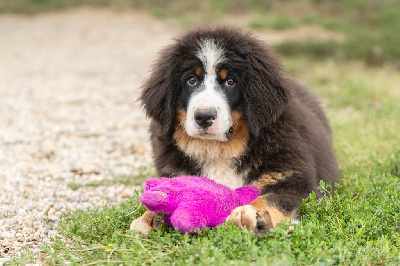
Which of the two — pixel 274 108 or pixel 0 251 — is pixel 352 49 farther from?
pixel 0 251

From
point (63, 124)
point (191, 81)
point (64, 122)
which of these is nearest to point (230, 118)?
point (191, 81)

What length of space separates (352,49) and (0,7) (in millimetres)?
19136

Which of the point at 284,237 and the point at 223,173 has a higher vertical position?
the point at 223,173

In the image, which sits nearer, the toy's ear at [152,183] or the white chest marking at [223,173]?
the toy's ear at [152,183]

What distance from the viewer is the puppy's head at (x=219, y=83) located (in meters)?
4.32

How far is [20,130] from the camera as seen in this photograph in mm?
8492

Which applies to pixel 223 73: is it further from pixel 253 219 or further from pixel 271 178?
pixel 253 219

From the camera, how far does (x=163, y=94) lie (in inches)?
181

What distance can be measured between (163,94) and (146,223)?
1.15 m

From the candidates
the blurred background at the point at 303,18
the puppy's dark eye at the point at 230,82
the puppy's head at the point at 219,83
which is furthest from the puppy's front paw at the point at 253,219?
the blurred background at the point at 303,18

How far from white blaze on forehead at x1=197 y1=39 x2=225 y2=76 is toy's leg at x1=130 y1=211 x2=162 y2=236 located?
4.14 feet

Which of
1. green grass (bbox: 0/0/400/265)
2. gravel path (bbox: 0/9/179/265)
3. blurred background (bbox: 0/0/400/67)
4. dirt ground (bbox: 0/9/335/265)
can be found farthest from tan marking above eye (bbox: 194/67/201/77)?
blurred background (bbox: 0/0/400/67)

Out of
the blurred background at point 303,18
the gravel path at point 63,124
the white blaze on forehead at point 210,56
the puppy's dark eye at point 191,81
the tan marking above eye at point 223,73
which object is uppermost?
the blurred background at point 303,18

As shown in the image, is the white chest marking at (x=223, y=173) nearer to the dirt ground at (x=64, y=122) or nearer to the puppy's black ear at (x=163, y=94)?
the puppy's black ear at (x=163, y=94)
